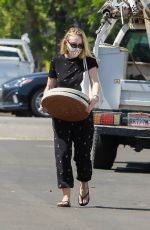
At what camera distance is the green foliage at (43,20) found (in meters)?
35.0

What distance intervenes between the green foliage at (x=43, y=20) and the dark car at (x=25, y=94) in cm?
829

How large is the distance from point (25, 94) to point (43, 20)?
1846 cm

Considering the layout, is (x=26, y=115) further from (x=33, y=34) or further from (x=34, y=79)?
(x=33, y=34)

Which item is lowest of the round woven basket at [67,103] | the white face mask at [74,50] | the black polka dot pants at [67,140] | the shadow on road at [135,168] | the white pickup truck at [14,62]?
the white pickup truck at [14,62]

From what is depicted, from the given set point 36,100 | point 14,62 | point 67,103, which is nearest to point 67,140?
point 67,103

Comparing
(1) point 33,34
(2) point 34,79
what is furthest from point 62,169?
(1) point 33,34

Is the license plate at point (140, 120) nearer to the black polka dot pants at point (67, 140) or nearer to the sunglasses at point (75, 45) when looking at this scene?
the black polka dot pants at point (67, 140)

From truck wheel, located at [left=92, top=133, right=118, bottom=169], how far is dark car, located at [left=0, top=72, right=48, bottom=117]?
954cm

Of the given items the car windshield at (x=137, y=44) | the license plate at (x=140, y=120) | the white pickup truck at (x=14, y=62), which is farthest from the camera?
the white pickup truck at (x=14, y=62)

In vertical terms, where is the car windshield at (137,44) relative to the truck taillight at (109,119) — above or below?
above

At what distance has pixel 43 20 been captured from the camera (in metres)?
41.7

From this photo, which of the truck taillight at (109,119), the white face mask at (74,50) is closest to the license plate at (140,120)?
the truck taillight at (109,119)

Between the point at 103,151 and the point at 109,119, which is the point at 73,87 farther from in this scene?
the point at 103,151

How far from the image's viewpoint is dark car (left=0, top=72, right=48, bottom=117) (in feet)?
77.3
